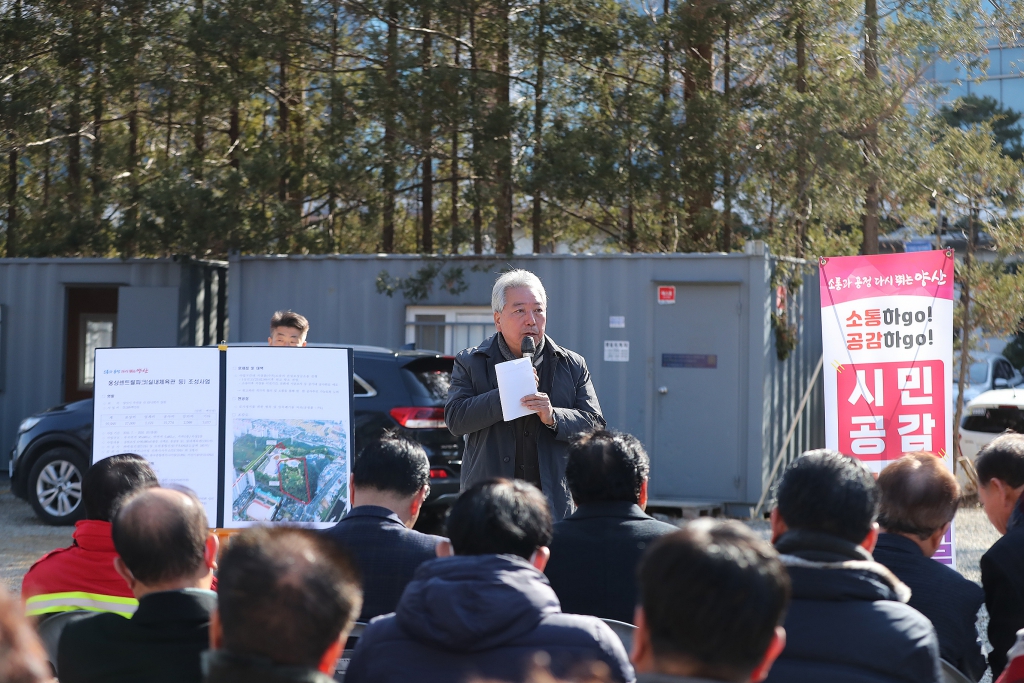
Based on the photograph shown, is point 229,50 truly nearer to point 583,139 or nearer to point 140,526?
point 583,139

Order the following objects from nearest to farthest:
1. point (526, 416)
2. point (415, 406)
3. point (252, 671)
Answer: point (252, 671) → point (526, 416) → point (415, 406)

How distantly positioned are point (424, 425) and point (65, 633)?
6027 millimetres

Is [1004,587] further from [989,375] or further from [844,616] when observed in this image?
[989,375]

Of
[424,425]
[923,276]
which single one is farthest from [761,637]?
[424,425]

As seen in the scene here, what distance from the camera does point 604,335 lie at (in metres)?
10.8

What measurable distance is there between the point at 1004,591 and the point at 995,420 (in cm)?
887

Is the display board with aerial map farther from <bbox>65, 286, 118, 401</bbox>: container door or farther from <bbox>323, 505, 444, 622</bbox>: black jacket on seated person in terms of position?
<bbox>65, 286, 118, 401</bbox>: container door

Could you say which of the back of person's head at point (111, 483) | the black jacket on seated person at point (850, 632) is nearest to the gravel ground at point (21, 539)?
the back of person's head at point (111, 483)

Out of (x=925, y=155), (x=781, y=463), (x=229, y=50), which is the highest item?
(x=229, y=50)

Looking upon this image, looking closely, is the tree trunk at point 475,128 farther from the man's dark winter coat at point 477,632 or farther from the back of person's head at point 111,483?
the man's dark winter coat at point 477,632

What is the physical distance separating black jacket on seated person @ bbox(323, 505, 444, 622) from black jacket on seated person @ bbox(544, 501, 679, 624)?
1.21 ft

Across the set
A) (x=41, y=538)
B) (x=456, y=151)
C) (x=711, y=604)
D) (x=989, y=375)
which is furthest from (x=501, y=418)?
(x=989, y=375)

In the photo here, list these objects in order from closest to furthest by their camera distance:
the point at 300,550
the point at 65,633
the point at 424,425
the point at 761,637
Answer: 1. the point at 761,637
2. the point at 300,550
3. the point at 65,633
4. the point at 424,425

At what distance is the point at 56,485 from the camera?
9930 millimetres
